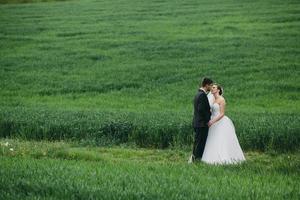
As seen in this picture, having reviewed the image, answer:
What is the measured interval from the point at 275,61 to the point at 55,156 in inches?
760

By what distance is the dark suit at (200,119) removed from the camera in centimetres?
1570

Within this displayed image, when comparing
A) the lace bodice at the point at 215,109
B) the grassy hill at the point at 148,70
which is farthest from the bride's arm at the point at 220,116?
the grassy hill at the point at 148,70

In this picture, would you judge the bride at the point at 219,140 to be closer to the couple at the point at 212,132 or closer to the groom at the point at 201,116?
the couple at the point at 212,132

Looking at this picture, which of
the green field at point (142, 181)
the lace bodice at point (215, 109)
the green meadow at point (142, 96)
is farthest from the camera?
the lace bodice at point (215, 109)

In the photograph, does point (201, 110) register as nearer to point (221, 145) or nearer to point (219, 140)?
point (219, 140)

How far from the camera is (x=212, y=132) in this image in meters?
16.1

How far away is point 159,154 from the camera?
687 inches

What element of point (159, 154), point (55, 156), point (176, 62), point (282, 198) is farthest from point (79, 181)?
point (176, 62)

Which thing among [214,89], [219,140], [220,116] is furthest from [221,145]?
[214,89]

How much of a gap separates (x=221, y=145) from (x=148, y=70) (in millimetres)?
17101

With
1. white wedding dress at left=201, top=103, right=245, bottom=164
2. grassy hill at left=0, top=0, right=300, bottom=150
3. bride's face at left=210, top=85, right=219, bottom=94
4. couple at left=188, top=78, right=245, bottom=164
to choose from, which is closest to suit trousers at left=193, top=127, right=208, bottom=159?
couple at left=188, top=78, right=245, bottom=164

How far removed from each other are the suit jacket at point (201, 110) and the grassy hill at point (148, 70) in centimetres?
261

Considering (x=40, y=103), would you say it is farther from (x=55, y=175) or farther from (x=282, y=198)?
(x=282, y=198)

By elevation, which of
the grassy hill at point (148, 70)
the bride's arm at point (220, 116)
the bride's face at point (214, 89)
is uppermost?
the bride's face at point (214, 89)
